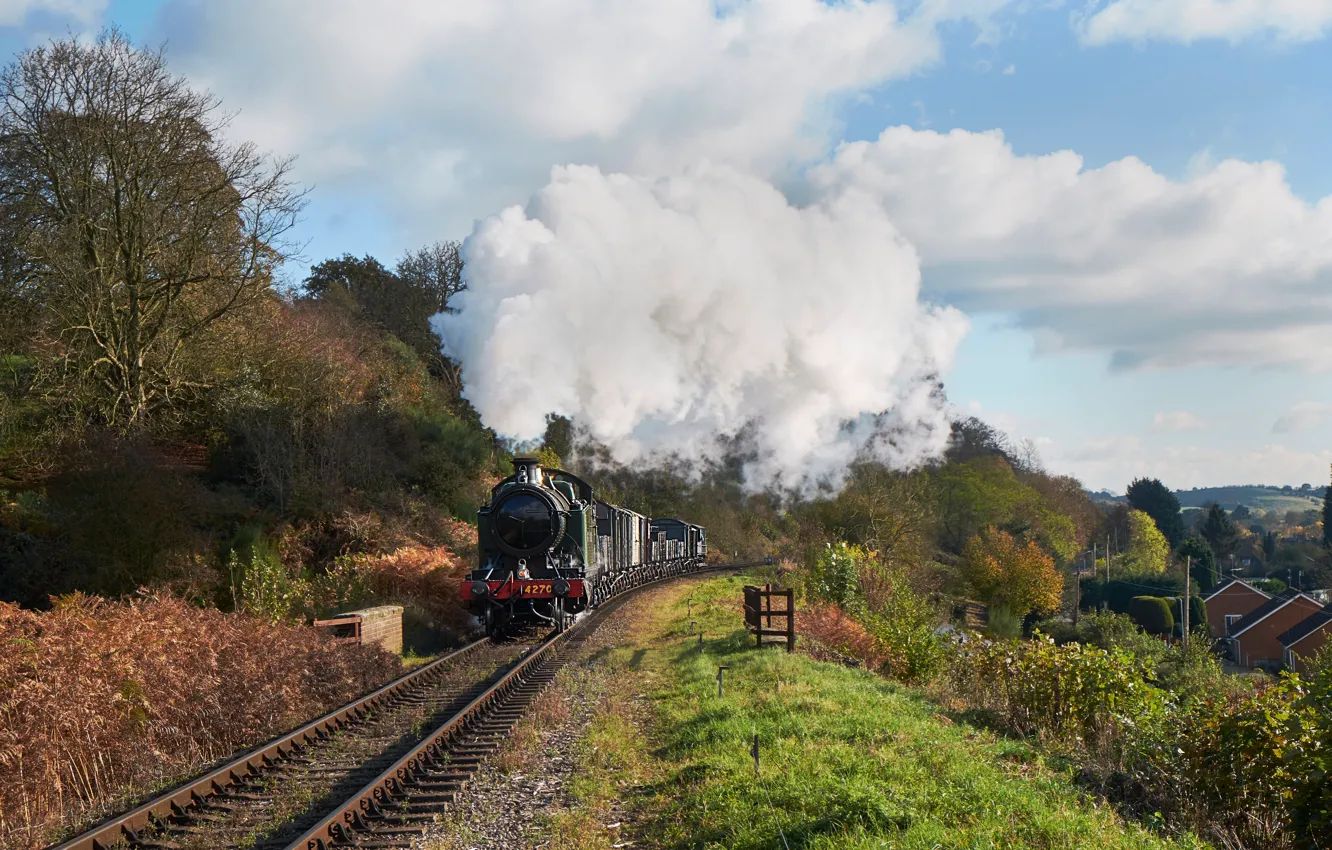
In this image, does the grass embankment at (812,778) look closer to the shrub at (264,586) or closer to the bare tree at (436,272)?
the shrub at (264,586)

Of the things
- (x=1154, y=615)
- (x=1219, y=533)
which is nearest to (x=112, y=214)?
(x=1154, y=615)

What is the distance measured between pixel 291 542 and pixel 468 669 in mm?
12074

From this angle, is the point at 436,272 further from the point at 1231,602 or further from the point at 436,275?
the point at 1231,602

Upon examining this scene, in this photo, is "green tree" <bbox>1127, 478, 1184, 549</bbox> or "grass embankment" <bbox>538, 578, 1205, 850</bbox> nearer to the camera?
"grass embankment" <bbox>538, 578, 1205, 850</bbox>

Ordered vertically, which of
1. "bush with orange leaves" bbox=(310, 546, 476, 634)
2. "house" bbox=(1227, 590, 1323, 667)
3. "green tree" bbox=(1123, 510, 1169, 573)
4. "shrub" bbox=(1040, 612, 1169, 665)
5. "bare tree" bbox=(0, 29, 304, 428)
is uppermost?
"bare tree" bbox=(0, 29, 304, 428)

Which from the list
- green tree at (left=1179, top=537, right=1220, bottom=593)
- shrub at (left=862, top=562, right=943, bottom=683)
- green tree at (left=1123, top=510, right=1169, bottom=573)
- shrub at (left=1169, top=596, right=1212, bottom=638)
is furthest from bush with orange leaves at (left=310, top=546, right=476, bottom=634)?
green tree at (left=1179, top=537, right=1220, bottom=593)

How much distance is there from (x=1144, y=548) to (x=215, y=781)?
82549 millimetres

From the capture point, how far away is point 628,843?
6988 millimetres

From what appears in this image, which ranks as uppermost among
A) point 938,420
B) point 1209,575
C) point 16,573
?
point 938,420

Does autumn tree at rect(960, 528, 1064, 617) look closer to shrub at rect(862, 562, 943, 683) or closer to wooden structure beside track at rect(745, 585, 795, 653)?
shrub at rect(862, 562, 943, 683)

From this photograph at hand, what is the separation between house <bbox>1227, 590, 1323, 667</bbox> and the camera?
165ft

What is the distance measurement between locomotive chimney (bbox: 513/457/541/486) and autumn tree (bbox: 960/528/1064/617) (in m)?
37.3

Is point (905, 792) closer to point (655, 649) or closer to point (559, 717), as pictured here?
point (559, 717)

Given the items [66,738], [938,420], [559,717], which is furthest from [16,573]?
[938,420]
